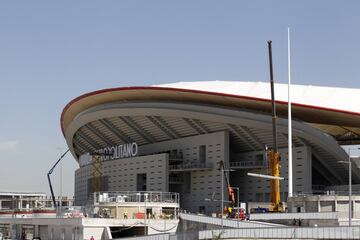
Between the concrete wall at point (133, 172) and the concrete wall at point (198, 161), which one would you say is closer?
the concrete wall at point (198, 161)

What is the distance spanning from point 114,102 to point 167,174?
11.2 meters

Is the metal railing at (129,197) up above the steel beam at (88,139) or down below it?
below

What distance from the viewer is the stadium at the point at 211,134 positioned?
7588 centimetres

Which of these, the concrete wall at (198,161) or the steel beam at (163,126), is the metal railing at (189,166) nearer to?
the concrete wall at (198,161)

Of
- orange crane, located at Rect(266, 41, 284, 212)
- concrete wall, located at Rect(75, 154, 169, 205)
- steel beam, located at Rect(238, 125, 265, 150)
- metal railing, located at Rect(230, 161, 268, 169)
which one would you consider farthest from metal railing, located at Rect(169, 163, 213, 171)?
orange crane, located at Rect(266, 41, 284, 212)

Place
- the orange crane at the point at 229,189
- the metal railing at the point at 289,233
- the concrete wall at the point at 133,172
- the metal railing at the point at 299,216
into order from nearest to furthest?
the metal railing at the point at 289,233 < the metal railing at the point at 299,216 < the orange crane at the point at 229,189 < the concrete wall at the point at 133,172

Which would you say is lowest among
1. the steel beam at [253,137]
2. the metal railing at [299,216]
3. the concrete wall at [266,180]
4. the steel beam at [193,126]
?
the metal railing at [299,216]

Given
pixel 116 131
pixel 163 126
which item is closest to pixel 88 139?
pixel 116 131

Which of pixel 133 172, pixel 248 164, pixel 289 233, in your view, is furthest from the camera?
pixel 133 172

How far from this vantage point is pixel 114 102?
91750mm

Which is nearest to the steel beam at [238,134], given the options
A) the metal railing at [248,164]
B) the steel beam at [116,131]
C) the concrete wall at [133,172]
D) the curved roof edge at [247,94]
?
the metal railing at [248,164]

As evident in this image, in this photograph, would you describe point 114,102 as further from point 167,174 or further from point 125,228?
point 125,228

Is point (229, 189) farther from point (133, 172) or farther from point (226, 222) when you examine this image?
point (226, 222)

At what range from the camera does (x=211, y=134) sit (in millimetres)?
86062
